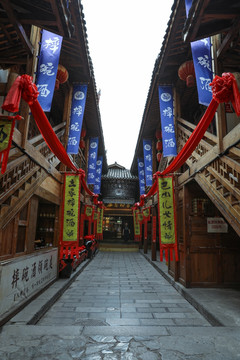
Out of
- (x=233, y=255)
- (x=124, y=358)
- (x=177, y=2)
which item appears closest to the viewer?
(x=124, y=358)

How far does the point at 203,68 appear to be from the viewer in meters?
6.23

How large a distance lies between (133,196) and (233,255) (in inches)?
730

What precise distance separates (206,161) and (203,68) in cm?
249

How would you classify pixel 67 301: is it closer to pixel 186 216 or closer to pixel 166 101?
pixel 186 216

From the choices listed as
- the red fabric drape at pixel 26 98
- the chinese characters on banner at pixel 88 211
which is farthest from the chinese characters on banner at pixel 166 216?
the chinese characters on banner at pixel 88 211

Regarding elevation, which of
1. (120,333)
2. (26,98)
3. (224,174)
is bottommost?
(120,333)

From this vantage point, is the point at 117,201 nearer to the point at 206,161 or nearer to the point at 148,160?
the point at 148,160

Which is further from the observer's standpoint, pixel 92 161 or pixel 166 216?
pixel 92 161

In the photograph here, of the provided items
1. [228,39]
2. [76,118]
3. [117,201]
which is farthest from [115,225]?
[228,39]

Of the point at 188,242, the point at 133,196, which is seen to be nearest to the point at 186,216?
the point at 188,242

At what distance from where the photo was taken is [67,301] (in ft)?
22.5

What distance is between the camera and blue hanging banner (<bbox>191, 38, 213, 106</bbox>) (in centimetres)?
594

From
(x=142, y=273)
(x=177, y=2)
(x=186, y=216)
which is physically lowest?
(x=142, y=273)

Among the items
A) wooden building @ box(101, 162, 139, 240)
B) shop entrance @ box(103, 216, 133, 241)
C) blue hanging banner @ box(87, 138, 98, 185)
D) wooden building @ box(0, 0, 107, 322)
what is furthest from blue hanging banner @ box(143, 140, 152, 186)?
shop entrance @ box(103, 216, 133, 241)
